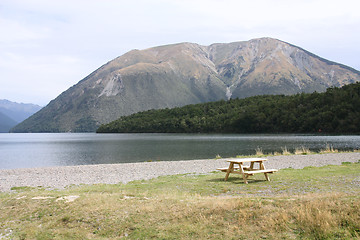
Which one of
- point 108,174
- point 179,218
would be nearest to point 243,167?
point 179,218

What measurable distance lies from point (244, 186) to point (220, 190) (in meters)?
1.47

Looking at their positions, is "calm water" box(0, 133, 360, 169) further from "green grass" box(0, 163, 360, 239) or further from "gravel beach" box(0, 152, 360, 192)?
"green grass" box(0, 163, 360, 239)

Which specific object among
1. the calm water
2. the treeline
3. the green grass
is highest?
the treeline

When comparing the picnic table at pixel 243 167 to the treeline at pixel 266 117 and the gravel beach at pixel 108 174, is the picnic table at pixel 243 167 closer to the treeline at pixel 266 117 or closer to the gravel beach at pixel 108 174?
the gravel beach at pixel 108 174

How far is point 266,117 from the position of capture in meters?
119

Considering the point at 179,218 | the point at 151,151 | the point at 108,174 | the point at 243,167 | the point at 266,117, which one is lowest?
the point at 151,151

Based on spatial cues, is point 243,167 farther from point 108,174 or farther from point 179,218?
point 108,174

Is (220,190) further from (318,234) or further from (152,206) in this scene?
(318,234)

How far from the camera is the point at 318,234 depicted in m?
6.44

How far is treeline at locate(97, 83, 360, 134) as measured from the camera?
92250mm

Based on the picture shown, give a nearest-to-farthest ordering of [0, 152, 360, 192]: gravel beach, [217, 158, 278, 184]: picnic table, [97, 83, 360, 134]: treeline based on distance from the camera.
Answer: [217, 158, 278, 184]: picnic table, [0, 152, 360, 192]: gravel beach, [97, 83, 360, 134]: treeline

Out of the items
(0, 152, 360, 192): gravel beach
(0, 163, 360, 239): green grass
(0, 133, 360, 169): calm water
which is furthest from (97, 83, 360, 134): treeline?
(0, 163, 360, 239): green grass

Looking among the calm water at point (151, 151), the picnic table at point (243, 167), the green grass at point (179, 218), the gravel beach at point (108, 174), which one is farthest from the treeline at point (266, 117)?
the green grass at point (179, 218)

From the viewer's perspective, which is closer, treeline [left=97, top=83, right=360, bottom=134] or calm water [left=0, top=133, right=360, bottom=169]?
calm water [left=0, top=133, right=360, bottom=169]
